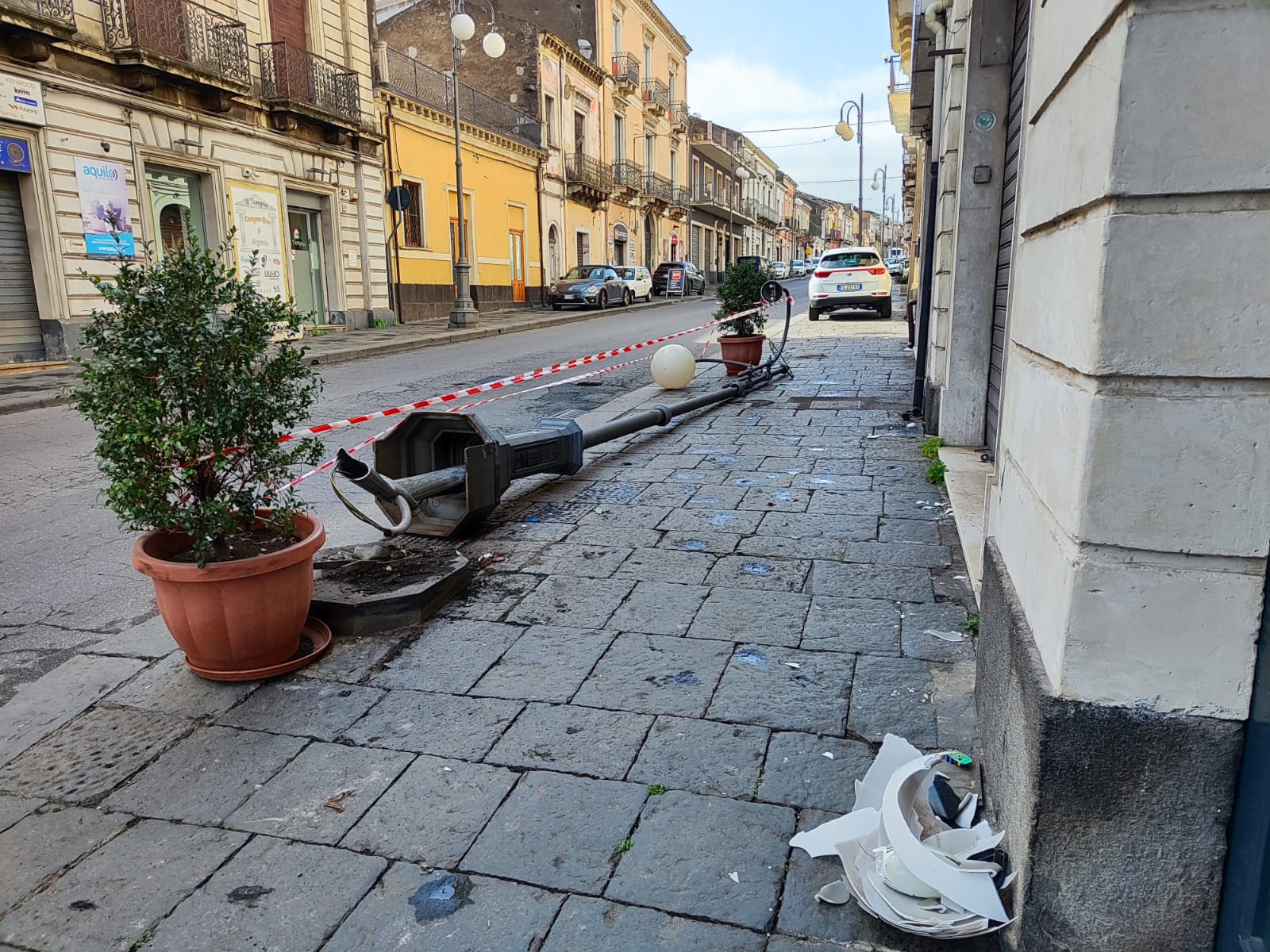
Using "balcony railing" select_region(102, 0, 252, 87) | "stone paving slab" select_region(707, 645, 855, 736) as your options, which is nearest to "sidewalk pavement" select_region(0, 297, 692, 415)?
"stone paving slab" select_region(707, 645, 855, 736)

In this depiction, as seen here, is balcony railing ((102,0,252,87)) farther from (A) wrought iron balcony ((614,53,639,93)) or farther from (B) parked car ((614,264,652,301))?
(A) wrought iron balcony ((614,53,639,93))

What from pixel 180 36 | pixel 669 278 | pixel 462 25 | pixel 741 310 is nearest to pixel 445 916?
pixel 741 310

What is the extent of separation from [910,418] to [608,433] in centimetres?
316

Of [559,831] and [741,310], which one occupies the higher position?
[741,310]

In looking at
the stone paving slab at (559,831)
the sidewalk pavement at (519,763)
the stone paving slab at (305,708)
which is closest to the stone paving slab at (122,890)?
the sidewalk pavement at (519,763)

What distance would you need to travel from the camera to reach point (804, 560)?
14.2 ft

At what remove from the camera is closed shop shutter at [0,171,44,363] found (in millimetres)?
13016

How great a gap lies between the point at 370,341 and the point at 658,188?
3200 cm

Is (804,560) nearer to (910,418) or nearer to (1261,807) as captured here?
(1261,807)

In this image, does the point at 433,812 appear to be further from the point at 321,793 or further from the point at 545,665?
the point at 545,665

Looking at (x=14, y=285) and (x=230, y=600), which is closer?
(x=230, y=600)

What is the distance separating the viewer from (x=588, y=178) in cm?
3509

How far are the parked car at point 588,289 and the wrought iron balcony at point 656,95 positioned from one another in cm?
1751

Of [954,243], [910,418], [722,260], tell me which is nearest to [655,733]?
[954,243]
